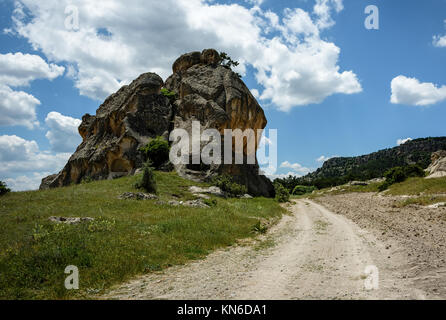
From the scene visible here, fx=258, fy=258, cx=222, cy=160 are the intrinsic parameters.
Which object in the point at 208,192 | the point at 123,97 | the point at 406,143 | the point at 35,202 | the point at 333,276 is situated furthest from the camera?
the point at 406,143

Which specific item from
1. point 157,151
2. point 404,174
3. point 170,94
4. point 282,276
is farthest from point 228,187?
point 404,174

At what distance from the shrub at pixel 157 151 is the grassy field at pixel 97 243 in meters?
22.9

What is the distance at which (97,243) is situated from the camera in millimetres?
9375

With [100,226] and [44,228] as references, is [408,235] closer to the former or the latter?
[100,226]

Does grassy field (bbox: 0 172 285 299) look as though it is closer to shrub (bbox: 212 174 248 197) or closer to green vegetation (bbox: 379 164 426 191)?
shrub (bbox: 212 174 248 197)

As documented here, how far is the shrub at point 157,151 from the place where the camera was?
134ft

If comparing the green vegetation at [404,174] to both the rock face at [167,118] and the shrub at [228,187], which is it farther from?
the shrub at [228,187]

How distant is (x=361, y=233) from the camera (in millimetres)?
13102

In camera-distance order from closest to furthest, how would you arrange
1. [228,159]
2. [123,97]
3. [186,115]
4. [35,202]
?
[35,202] → [228,159] → [186,115] → [123,97]

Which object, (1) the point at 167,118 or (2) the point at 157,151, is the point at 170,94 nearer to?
(1) the point at 167,118

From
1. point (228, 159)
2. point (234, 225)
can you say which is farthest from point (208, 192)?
point (234, 225)

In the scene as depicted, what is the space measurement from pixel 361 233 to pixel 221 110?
30.7 m

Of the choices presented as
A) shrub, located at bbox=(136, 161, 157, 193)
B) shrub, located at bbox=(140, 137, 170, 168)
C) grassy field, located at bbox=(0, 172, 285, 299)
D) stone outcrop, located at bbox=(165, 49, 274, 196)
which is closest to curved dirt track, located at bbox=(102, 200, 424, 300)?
grassy field, located at bbox=(0, 172, 285, 299)

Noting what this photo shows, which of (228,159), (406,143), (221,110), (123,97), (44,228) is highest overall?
(406,143)
